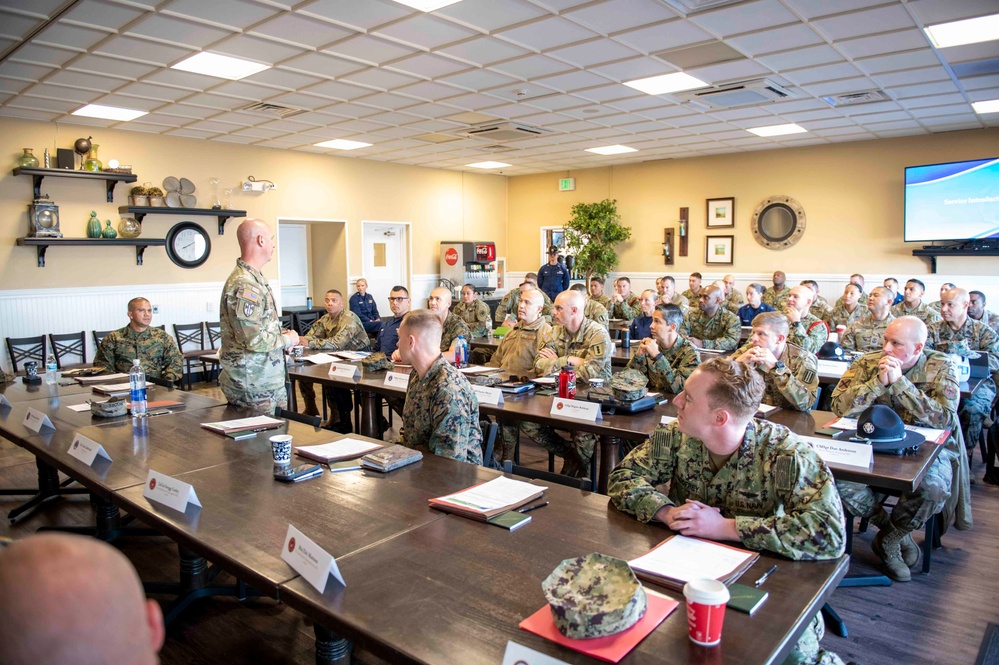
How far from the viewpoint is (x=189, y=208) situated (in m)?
8.96

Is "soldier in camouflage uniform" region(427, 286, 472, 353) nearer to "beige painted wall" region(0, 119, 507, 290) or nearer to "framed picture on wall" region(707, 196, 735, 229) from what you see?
"beige painted wall" region(0, 119, 507, 290)

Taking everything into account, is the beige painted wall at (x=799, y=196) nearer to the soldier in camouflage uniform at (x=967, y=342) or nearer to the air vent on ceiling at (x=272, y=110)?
→ the soldier in camouflage uniform at (x=967, y=342)

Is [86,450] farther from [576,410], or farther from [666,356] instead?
[666,356]

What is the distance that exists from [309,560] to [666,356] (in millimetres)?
3128

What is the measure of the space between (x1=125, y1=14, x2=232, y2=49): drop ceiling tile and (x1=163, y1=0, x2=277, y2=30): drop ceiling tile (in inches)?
6.3

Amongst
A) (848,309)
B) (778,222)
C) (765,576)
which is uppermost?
(778,222)

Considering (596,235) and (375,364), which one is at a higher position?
(596,235)

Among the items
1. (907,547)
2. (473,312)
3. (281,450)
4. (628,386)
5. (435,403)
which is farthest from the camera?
(473,312)

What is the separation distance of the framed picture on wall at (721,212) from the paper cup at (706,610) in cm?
1099

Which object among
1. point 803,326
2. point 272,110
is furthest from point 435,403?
point 272,110

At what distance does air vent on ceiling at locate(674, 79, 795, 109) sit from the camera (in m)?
6.69

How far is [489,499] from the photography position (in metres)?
2.23

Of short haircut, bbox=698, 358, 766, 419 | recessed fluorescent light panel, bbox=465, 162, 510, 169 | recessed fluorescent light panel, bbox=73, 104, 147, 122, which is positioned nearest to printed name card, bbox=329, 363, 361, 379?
short haircut, bbox=698, 358, 766, 419

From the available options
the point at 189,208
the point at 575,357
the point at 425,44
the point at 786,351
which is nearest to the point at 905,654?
the point at 786,351
